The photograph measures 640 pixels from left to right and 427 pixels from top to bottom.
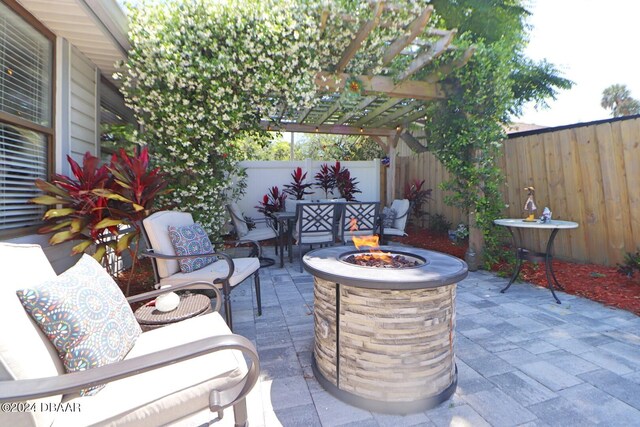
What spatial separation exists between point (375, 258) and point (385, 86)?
9.91 ft

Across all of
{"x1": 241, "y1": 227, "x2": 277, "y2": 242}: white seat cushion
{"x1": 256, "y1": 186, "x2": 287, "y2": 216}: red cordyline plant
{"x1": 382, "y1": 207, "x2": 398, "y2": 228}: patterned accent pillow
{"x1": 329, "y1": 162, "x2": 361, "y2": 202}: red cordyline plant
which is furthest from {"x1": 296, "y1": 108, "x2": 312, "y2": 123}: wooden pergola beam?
{"x1": 241, "y1": 227, "x2": 277, "y2": 242}: white seat cushion

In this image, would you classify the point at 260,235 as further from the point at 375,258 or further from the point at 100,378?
the point at 100,378

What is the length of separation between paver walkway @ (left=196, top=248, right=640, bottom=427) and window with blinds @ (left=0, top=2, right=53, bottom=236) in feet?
6.36

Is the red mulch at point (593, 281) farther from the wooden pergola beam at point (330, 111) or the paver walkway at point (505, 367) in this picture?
the wooden pergola beam at point (330, 111)

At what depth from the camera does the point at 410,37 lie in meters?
3.28

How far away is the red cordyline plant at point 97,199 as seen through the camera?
2459 millimetres

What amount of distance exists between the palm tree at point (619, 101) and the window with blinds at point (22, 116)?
23323 millimetres

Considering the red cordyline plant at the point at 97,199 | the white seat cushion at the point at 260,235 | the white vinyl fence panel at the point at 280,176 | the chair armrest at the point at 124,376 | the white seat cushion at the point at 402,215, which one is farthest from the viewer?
the white vinyl fence panel at the point at 280,176

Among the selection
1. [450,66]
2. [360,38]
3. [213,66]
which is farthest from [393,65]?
[213,66]

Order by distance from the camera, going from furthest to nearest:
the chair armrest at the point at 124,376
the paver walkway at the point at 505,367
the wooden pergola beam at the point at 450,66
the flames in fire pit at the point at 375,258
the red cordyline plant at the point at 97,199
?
1. the wooden pergola beam at the point at 450,66
2. the red cordyline plant at the point at 97,199
3. the flames in fire pit at the point at 375,258
4. the paver walkway at the point at 505,367
5. the chair armrest at the point at 124,376

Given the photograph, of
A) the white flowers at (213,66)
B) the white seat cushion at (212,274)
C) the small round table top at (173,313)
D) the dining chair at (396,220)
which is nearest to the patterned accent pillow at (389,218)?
the dining chair at (396,220)

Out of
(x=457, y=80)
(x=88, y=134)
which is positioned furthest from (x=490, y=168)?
(x=88, y=134)

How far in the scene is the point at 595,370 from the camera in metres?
1.93

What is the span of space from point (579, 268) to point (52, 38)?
20.1 feet
